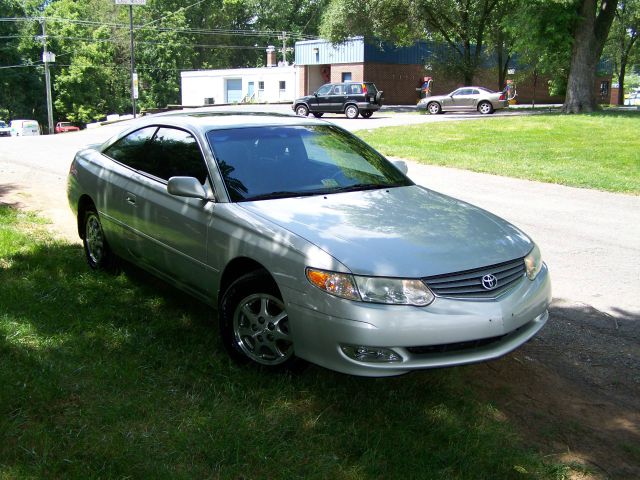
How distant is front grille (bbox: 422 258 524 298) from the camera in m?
3.63

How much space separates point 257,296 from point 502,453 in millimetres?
1605

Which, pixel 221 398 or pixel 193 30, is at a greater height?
pixel 193 30

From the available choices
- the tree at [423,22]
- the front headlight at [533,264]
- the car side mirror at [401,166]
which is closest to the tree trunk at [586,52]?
the tree at [423,22]

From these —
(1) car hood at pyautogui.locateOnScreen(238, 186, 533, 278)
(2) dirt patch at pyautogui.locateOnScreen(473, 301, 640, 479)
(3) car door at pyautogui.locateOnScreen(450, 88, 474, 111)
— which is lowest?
(2) dirt patch at pyautogui.locateOnScreen(473, 301, 640, 479)

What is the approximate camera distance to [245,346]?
419 centimetres

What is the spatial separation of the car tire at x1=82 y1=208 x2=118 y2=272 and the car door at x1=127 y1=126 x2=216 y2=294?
0.83 m

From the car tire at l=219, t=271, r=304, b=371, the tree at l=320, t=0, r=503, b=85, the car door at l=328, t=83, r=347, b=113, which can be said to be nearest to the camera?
the car tire at l=219, t=271, r=304, b=371

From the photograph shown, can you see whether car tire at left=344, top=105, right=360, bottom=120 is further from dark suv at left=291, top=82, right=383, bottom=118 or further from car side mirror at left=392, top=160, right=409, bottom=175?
car side mirror at left=392, top=160, right=409, bottom=175

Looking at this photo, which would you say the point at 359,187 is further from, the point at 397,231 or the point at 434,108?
the point at 434,108

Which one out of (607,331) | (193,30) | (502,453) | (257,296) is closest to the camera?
(502,453)

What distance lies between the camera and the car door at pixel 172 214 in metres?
4.60

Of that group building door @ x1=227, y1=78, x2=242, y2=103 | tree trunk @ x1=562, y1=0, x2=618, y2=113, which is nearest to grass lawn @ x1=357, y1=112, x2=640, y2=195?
tree trunk @ x1=562, y1=0, x2=618, y2=113

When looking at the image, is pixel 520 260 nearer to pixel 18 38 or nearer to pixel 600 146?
pixel 600 146

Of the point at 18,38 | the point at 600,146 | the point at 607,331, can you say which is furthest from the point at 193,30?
the point at 607,331
